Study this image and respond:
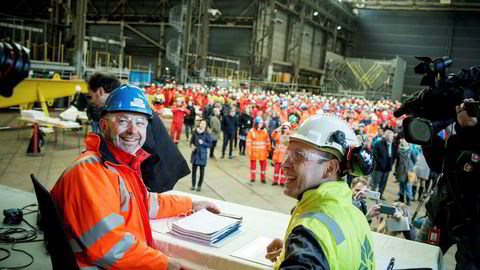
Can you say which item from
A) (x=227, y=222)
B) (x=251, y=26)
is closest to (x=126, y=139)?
(x=227, y=222)

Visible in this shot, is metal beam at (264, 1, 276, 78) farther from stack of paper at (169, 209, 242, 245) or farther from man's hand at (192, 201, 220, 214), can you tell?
stack of paper at (169, 209, 242, 245)

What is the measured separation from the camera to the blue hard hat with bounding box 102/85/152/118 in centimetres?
238

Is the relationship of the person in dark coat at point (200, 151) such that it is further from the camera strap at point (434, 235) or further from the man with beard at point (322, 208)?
the man with beard at point (322, 208)

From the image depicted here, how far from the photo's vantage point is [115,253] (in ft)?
6.82

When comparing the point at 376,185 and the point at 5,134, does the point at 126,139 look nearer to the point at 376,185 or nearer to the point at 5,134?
the point at 376,185

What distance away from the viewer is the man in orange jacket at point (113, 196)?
206cm

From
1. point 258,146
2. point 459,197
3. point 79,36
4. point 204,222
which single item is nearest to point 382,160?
point 258,146

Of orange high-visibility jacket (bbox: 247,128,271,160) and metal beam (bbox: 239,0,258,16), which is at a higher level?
metal beam (bbox: 239,0,258,16)

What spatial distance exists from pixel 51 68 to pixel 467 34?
42174mm

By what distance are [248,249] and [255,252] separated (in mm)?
62

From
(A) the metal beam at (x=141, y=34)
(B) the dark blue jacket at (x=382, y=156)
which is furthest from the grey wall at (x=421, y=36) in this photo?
(B) the dark blue jacket at (x=382, y=156)

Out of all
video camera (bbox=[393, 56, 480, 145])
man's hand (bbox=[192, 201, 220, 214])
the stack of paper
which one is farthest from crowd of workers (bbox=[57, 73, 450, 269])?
video camera (bbox=[393, 56, 480, 145])

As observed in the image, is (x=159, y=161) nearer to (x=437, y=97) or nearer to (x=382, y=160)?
(x=437, y=97)

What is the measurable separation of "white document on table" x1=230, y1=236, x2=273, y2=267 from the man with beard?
0.30m
